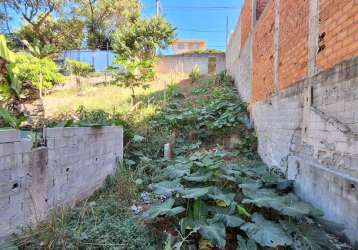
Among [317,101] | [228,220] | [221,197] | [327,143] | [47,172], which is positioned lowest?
[228,220]

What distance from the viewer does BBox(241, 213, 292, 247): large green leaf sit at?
226 cm

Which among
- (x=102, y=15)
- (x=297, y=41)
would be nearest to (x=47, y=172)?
(x=297, y=41)

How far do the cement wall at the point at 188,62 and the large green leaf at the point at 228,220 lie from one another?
14.6m

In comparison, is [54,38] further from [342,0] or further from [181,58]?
[342,0]

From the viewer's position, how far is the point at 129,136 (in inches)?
249

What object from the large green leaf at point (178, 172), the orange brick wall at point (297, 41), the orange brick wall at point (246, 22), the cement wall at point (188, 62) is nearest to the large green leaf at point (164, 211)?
the large green leaf at point (178, 172)

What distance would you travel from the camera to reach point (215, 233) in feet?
7.82

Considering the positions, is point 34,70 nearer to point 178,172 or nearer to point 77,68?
point 178,172

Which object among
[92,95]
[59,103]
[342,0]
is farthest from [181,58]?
[342,0]

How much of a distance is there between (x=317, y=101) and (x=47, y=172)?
123 inches

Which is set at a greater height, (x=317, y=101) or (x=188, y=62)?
(x=188, y=62)

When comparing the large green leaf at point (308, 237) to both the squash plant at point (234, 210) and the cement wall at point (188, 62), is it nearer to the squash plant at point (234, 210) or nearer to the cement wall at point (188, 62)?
the squash plant at point (234, 210)

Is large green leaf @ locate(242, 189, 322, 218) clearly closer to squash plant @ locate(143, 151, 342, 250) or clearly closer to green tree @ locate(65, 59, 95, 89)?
squash plant @ locate(143, 151, 342, 250)

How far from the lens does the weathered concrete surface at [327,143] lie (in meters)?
2.29
